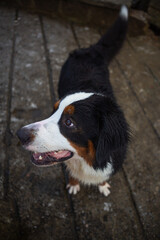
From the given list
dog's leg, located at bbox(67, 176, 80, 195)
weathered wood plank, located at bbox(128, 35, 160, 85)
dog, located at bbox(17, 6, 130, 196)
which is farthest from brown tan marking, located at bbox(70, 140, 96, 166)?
weathered wood plank, located at bbox(128, 35, 160, 85)

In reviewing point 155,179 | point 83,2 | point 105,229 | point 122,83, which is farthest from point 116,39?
point 105,229

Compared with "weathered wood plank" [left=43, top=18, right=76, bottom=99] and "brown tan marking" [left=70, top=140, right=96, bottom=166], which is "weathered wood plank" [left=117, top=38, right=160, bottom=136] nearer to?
"weathered wood plank" [left=43, top=18, right=76, bottom=99]

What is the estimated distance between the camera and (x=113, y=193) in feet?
5.40

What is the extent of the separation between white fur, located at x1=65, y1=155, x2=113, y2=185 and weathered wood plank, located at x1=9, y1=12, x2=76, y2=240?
23 cm

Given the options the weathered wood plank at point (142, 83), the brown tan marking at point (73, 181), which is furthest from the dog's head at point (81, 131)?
the weathered wood plank at point (142, 83)

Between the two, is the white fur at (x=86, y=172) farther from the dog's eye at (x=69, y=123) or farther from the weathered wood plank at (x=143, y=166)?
the weathered wood plank at (x=143, y=166)

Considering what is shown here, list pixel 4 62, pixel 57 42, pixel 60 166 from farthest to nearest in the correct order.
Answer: pixel 57 42 → pixel 4 62 → pixel 60 166

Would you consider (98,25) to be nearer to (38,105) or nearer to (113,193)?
(38,105)

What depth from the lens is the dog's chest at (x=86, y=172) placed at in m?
1.40

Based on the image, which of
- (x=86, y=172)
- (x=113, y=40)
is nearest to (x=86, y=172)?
(x=86, y=172)

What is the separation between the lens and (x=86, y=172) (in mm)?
1460

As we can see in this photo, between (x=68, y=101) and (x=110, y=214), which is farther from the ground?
(x=68, y=101)

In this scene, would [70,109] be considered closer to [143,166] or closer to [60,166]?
[60,166]

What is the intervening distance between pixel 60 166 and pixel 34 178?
0.82 feet
